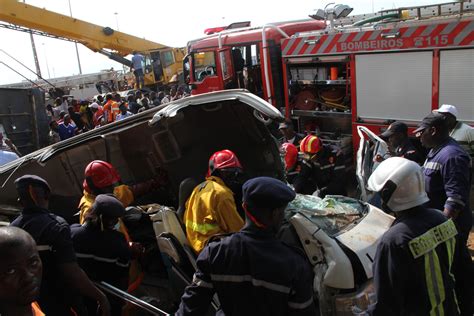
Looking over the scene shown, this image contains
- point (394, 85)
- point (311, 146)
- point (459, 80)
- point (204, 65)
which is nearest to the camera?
point (311, 146)

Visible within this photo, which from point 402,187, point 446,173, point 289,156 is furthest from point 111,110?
point 402,187

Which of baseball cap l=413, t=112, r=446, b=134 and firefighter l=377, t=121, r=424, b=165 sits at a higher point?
baseball cap l=413, t=112, r=446, b=134

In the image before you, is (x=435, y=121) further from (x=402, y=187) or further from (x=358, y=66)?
(x=358, y=66)

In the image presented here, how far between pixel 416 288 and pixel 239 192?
1.81 meters

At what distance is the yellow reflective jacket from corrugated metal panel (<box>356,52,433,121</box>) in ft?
13.6

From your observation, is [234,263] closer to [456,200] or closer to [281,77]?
[456,200]

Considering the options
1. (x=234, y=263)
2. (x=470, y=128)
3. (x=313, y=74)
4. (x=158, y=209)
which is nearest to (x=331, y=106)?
(x=313, y=74)

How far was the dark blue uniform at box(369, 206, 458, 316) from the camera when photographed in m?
1.95

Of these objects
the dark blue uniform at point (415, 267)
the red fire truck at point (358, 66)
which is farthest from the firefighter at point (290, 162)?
the dark blue uniform at point (415, 267)

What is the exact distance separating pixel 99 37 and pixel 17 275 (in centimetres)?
1799

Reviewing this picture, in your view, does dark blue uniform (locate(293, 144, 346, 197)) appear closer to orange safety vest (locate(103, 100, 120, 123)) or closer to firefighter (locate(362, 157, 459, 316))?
firefighter (locate(362, 157, 459, 316))

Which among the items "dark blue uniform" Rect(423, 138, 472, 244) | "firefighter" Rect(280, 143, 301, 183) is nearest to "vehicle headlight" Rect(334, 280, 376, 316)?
"dark blue uniform" Rect(423, 138, 472, 244)

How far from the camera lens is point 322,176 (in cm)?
550

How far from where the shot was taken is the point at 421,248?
6.38 feet
